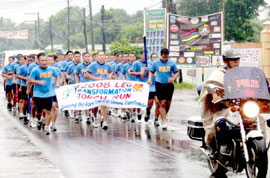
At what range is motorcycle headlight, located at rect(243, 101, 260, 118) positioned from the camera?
759 centimetres

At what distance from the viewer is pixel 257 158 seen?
7.34 meters

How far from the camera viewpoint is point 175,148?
38.3 ft

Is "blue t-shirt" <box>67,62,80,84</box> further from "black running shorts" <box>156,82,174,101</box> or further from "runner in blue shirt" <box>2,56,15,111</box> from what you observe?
"black running shorts" <box>156,82,174,101</box>

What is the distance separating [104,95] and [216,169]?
776 cm

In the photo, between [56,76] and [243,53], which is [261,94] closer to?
[56,76]

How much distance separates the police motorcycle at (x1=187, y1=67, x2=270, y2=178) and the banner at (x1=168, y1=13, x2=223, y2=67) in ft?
71.7

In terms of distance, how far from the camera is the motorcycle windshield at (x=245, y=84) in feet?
25.1

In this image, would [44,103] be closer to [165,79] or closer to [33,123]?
[33,123]

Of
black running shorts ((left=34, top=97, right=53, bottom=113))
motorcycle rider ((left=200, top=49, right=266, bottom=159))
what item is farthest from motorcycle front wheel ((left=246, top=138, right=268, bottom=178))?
black running shorts ((left=34, top=97, right=53, bottom=113))

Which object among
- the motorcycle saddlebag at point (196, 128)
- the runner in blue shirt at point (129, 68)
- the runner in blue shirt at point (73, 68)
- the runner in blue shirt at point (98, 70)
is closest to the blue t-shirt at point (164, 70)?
the runner in blue shirt at point (98, 70)

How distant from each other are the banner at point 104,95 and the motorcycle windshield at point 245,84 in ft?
27.3

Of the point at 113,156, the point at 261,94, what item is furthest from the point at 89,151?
the point at 261,94

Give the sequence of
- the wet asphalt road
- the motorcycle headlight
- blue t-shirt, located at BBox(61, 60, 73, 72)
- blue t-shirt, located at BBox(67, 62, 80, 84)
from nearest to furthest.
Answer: the motorcycle headlight, the wet asphalt road, blue t-shirt, located at BBox(67, 62, 80, 84), blue t-shirt, located at BBox(61, 60, 73, 72)

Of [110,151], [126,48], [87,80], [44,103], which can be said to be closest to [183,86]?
[126,48]
